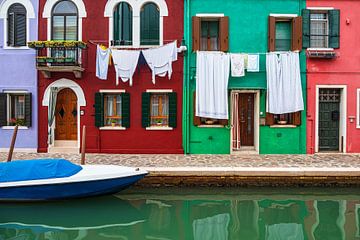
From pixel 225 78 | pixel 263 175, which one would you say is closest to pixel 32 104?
pixel 225 78

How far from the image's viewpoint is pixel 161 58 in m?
14.1

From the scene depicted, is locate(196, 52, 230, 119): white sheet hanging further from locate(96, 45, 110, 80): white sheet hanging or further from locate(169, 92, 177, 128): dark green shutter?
locate(96, 45, 110, 80): white sheet hanging

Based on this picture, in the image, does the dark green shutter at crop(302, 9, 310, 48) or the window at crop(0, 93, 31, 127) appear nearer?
the dark green shutter at crop(302, 9, 310, 48)

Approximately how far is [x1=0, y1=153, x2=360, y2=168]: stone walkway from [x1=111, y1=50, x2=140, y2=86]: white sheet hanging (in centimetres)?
294

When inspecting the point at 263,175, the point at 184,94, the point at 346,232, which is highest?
the point at 184,94

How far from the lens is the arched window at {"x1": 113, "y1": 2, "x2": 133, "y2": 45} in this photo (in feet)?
48.0

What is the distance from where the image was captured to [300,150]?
14.5 meters

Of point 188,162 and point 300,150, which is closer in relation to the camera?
point 188,162

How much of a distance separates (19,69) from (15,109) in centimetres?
150

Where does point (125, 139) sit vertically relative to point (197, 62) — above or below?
below

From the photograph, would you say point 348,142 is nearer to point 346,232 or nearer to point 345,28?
point 345,28

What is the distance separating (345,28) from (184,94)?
623 cm

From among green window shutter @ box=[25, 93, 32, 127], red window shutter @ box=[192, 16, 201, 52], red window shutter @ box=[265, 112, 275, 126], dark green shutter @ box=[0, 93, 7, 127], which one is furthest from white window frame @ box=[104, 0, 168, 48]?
red window shutter @ box=[265, 112, 275, 126]

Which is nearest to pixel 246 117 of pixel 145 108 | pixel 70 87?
pixel 145 108
